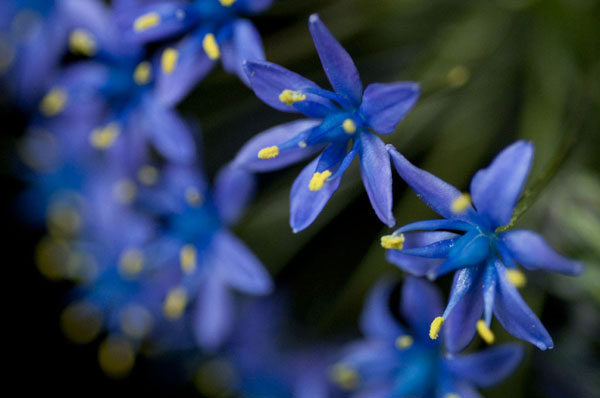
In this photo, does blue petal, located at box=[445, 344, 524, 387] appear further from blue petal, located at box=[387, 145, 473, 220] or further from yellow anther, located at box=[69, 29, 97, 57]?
yellow anther, located at box=[69, 29, 97, 57]

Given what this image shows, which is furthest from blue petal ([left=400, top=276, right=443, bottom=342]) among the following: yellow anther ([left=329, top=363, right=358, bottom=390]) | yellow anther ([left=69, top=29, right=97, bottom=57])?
yellow anther ([left=69, top=29, right=97, bottom=57])

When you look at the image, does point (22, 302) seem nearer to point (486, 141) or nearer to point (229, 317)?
point (229, 317)

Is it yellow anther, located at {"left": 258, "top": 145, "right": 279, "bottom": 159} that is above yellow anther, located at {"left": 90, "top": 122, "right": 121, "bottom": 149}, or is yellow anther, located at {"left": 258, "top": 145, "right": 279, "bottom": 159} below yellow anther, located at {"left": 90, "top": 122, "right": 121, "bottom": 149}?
above

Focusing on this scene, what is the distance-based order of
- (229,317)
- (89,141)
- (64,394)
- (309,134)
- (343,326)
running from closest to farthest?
1. (309,134)
2. (229,317)
3. (343,326)
4. (89,141)
5. (64,394)

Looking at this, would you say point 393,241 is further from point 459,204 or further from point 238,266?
point 238,266

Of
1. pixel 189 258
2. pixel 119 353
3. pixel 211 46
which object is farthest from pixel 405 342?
pixel 119 353

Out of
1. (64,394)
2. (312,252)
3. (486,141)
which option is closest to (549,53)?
(486,141)
